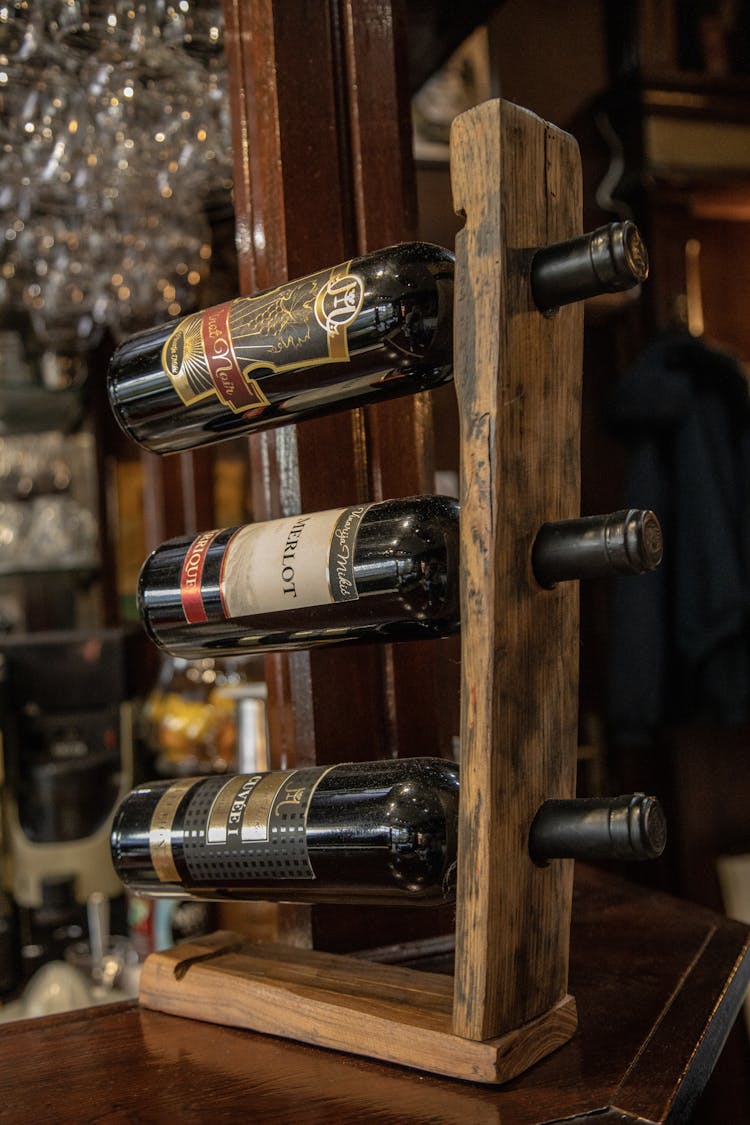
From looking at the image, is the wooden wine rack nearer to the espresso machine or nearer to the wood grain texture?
the wood grain texture

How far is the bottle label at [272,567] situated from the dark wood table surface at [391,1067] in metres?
0.32

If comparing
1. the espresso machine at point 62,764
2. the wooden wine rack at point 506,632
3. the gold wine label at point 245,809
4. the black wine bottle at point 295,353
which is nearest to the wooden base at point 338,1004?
the wooden wine rack at point 506,632

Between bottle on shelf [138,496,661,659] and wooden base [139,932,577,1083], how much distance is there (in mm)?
256

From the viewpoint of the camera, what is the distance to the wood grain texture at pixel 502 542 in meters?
0.70

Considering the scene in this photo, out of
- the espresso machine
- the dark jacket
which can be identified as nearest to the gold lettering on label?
the espresso machine

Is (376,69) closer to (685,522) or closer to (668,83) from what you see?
(685,522)

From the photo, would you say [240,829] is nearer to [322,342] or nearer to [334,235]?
[322,342]

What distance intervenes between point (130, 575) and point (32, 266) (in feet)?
2.40

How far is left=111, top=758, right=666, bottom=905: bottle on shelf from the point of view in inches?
28.6

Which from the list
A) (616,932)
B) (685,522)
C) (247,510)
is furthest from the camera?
(247,510)

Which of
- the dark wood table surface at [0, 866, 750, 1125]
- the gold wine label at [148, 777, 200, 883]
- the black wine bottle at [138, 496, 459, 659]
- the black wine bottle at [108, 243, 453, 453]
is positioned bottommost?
the dark wood table surface at [0, 866, 750, 1125]

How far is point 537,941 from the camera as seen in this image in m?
0.75

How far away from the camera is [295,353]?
2.53 feet

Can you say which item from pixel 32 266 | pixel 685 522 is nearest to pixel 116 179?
pixel 32 266
